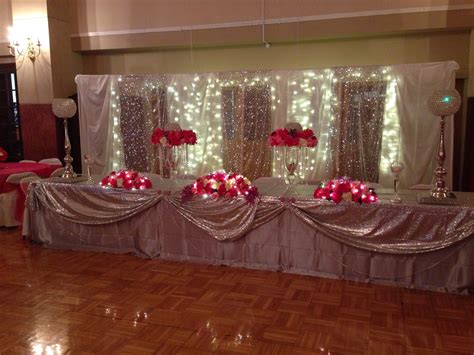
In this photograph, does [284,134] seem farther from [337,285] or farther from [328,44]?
[328,44]

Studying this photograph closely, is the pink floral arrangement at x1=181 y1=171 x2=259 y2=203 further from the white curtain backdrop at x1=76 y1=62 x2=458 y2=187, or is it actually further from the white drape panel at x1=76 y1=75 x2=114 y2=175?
the white drape panel at x1=76 y1=75 x2=114 y2=175

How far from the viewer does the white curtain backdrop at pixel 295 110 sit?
17.0 feet

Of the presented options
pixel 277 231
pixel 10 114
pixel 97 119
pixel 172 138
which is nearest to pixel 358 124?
pixel 277 231

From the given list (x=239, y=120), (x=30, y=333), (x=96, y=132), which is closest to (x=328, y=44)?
(x=239, y=120)

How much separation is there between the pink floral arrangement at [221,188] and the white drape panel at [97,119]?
3.06 m

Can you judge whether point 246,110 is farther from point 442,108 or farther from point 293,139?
point 442,108

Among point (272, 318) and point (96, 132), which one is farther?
point (96, 132)

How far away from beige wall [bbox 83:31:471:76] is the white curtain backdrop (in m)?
0.93

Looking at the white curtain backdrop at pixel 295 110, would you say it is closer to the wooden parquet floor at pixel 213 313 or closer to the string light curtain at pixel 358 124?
the string light curtain at pixel 358 124

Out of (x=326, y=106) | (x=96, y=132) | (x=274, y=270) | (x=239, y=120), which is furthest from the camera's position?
(x=96, y=132)

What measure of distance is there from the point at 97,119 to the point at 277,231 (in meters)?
3.91

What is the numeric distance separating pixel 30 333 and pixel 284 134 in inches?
95.0

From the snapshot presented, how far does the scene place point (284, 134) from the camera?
3.84 m

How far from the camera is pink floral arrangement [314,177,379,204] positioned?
3.46 meters
